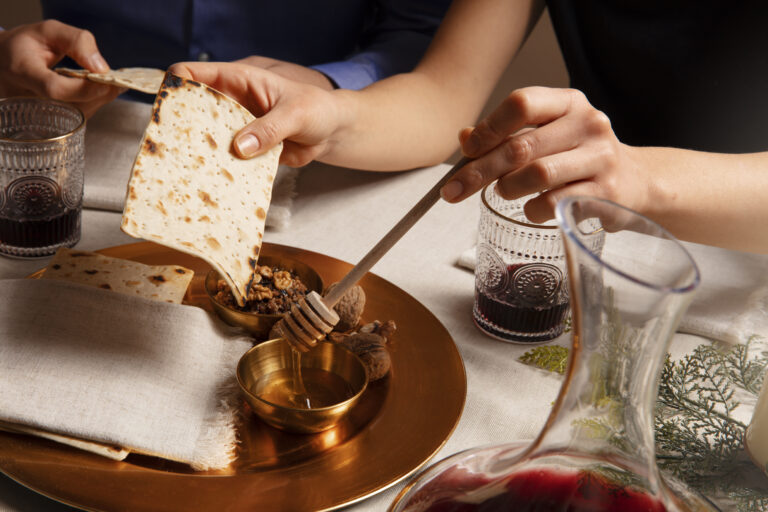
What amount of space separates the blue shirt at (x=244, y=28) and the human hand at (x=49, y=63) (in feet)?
1.37

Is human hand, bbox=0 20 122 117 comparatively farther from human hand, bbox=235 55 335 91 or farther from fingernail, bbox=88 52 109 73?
human hand, bbox=235 55 335 91

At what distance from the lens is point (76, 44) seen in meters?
1.23

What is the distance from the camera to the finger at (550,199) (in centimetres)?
87

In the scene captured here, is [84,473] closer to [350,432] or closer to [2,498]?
[2,498]

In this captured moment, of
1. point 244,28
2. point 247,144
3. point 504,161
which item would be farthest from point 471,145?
point 244,28

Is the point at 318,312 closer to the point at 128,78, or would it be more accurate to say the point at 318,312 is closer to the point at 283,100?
the point at 283,100

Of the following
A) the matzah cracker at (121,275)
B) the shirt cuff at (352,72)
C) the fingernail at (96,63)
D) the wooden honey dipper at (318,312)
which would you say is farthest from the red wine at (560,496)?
the shirt cuff at (352,72)

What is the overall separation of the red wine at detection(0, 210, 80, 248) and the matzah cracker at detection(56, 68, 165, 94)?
218 mm

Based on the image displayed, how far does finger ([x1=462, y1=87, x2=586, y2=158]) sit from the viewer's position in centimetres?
84

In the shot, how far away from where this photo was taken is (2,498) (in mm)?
677

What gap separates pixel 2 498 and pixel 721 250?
1025 mm

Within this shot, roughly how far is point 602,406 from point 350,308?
1.59ft

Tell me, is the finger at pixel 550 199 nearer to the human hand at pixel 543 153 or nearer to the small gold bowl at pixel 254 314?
the human hand at pixel 543 153

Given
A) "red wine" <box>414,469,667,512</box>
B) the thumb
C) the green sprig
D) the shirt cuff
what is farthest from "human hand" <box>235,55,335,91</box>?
"red wine" <box>414,469,667,512</box>
